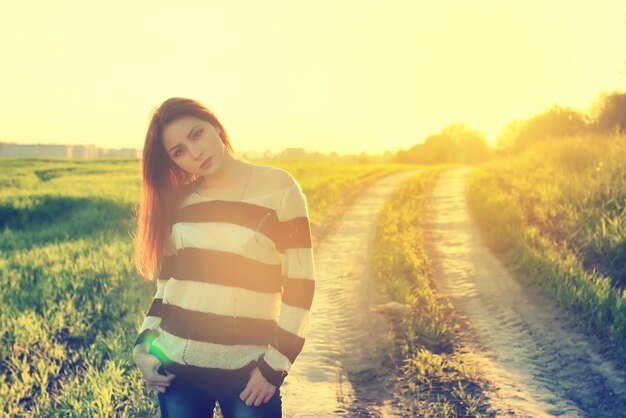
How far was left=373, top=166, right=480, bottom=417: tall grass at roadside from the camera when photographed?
14.7 ft

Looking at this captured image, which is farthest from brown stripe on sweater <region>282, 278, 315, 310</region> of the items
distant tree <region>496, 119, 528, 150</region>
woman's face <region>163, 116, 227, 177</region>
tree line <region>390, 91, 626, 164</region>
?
distant tree <region>496, 119, 528, 150</region>

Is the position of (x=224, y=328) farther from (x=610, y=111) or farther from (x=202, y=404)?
(x=610, y=111)

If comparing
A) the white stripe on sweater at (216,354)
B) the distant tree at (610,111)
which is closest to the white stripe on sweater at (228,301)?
the white stripe on sweater at (216,354)

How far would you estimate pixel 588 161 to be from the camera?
12.8 m

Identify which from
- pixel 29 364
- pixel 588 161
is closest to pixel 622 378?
pixel 29 364

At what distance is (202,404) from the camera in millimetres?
2096

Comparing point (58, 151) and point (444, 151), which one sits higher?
point (444, 151)

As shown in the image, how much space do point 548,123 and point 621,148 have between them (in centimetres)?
2399

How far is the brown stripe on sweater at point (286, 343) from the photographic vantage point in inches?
75.8

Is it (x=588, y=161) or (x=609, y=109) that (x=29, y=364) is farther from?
(x=609, y=109)

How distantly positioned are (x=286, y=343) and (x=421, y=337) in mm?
4186

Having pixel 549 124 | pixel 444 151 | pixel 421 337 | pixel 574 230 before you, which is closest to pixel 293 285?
pixel 421 337

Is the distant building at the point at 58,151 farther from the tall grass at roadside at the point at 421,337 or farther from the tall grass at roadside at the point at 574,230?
the tall grass at roadside at the point at 421,337

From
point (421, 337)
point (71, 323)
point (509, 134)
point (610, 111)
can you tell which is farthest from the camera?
point (509, 134)
